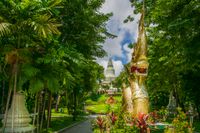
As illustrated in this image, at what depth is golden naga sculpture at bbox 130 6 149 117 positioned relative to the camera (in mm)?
10141

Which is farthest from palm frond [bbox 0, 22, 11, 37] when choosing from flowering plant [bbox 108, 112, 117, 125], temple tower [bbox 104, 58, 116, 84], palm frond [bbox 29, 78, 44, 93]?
temple tower [bbox 104, 58, 116, 84]

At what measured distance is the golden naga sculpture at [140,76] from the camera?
10.1 meters

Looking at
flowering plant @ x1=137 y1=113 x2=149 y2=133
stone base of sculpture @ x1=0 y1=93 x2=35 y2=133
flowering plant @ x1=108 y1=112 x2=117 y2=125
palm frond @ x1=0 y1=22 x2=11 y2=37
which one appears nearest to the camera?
flowering plant @ x1=137 y1=113 x2=149 y2=133

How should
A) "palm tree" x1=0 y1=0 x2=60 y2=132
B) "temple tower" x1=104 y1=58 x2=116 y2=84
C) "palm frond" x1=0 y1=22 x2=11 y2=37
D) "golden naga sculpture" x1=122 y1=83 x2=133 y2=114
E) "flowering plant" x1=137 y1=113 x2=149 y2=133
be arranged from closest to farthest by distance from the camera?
1. "flowering plant" x1=137 y1=113 x2=149 y2=133
2. "golden naga sculpture" x1=122 y1=83 x2=133 y2=114
3. "palm frond" x1=0 y1=22 x2=11 y2=37
4. "palm tree" x1=0 y1=0 x2=60 y2=132
5. "temple tower" x1=104 y1=58 x2=116 y2=84

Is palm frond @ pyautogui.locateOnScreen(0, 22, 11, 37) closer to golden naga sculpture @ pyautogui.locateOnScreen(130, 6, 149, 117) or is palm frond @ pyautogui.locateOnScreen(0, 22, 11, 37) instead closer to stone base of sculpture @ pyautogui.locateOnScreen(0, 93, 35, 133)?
stone base of sculpture @ pyautogui.locateOnScreen(0, 93, 35, 133)

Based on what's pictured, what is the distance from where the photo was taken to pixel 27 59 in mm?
16219

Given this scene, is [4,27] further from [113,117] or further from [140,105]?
[140,105]

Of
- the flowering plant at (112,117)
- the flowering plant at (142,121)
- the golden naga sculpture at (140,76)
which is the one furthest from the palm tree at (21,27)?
the flowering plant at (142,121)

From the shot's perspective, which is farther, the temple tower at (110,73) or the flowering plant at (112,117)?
the temple tower at (110,73)

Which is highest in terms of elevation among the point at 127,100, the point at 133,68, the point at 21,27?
the point at 21,27

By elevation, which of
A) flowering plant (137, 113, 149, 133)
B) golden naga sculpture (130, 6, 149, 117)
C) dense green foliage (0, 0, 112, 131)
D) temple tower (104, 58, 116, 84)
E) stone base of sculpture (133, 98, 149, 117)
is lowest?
flowering plant (137, 113, 149, 133)

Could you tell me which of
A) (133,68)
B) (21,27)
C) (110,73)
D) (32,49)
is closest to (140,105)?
(133,68)

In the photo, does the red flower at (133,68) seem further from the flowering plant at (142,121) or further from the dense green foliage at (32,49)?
the dense green foliage at (32,49)

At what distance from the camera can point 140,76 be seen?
1029cm
